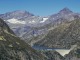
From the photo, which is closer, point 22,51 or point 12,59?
point 12,59

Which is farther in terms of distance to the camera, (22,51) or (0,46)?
(22,51)

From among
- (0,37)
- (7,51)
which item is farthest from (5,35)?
(7,51)

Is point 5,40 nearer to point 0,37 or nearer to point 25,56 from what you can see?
point 0,37

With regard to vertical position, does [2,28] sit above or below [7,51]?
above

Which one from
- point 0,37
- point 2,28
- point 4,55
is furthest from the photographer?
point 2,28

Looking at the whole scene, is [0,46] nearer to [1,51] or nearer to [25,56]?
[1,51]

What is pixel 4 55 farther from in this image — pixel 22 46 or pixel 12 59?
pixel 22 46

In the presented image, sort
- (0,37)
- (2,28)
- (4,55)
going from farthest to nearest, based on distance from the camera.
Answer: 1. (2,28)
2. (0,37)
3. (4,55)

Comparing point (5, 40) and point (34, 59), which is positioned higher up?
point (5, 40)
